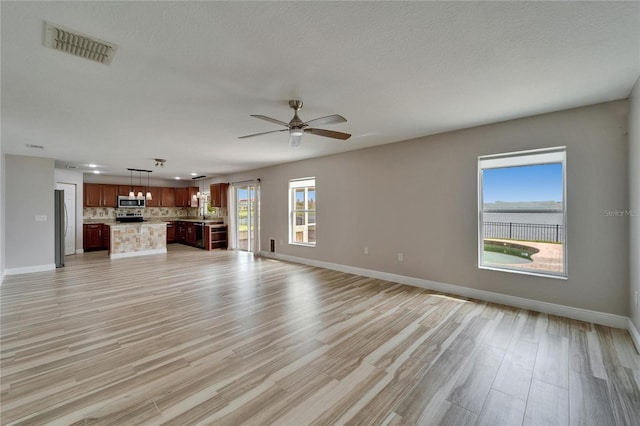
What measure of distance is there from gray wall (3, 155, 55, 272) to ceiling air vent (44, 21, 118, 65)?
18.5 ft

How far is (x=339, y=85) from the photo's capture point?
258 centimetres

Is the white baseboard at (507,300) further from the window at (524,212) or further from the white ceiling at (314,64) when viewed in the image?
the white ceiling at (314,64)

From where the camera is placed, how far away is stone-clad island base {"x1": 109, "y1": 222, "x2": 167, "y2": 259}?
7.43m

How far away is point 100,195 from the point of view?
8.88 meters

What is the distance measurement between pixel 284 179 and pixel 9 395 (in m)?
5.70

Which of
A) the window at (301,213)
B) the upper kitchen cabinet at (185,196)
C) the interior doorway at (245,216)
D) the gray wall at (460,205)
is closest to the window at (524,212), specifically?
the gray wall at (460,205)

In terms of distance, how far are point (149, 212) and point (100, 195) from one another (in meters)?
1.70

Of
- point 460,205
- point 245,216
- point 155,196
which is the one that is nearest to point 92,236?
point 155,196

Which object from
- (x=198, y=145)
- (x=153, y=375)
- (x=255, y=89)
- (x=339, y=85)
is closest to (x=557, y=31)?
(x=339, y=85)

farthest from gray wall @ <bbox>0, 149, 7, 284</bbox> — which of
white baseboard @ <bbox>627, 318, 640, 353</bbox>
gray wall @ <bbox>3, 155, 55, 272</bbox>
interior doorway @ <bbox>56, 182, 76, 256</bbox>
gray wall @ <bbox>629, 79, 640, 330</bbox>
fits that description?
gray wall @ <bbox>629, 79, 640, 330</bbox>

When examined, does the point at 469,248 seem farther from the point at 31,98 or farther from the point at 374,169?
the point at 31,98

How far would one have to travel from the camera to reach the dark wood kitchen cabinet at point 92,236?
8.40m

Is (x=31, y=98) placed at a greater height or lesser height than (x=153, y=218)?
greater

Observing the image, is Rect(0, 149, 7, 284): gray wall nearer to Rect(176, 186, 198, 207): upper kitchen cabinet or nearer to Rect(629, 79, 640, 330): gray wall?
Rect(176, 186, 198, 207): upper kitchen cabinet
